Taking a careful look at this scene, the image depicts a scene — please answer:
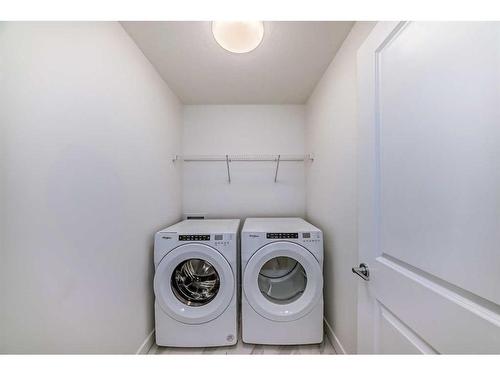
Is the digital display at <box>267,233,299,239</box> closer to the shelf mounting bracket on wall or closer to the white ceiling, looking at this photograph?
the shelf mounting bracket on wall

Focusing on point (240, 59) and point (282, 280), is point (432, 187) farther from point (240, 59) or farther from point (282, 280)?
point (240, 59)

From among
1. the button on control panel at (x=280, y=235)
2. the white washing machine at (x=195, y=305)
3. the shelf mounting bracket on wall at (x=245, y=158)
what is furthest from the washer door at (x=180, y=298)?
the shelf mounting bracket on wall at (x=245, y=158)

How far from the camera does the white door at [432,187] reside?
0.47 metres

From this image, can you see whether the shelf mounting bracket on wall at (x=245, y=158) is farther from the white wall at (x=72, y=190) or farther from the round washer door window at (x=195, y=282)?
the round washer door window at (x=195, y=282)

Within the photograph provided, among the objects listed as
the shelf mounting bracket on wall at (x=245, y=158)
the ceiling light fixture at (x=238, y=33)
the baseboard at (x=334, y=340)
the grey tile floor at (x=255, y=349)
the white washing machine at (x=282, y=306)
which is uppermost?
→ the ceiling light fixture at (x=238, y=33)

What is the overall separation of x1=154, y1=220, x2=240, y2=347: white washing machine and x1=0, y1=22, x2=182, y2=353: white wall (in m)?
0.14

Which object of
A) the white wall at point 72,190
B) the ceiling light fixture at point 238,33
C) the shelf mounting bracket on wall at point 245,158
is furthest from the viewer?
the shelf mounting bracket on wall at point 245,158

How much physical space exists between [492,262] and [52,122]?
1511 mm

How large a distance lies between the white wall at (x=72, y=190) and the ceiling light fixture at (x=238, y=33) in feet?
2.15

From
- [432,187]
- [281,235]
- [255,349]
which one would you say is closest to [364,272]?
[432,187]

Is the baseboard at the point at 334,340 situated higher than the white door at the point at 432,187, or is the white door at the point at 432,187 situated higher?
the white door at the point at 432,187

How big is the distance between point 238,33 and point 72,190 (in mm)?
1188

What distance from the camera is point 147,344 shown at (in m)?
1.53

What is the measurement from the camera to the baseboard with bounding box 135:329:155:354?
145 cm
